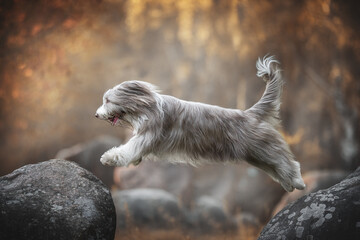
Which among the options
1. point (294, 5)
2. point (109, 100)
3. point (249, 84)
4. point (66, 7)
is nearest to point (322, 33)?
point (294, 5)

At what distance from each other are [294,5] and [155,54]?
15.5 ft

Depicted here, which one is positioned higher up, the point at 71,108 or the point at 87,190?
the point at 87,190

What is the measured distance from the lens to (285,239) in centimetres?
328

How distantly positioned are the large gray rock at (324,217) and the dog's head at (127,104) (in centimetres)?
176

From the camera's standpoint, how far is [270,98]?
13.5 ft

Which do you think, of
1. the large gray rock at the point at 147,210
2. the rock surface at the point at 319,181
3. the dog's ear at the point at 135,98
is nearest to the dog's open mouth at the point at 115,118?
the dog's ear at the point at 135,98

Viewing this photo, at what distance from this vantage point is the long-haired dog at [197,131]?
3812 mm

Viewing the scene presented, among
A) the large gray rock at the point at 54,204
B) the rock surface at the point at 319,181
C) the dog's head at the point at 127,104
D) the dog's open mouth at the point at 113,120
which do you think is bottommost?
the rock surface at the point at 319,181

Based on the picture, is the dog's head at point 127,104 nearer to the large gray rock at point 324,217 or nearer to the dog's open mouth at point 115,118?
the dog's open mouth at point 115,118

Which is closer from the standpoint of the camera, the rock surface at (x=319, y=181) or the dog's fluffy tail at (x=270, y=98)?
the dog's fluffy tail at (x=270, y=98)

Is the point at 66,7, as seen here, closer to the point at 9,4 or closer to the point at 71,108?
the point at 9,4

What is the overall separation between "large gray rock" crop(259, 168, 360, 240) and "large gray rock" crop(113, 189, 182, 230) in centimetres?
410

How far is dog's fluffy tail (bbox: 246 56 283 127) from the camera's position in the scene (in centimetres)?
410

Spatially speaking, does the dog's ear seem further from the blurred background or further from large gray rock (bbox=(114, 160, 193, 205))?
large gray rock (bbox=(114, 160, 193, 205))
